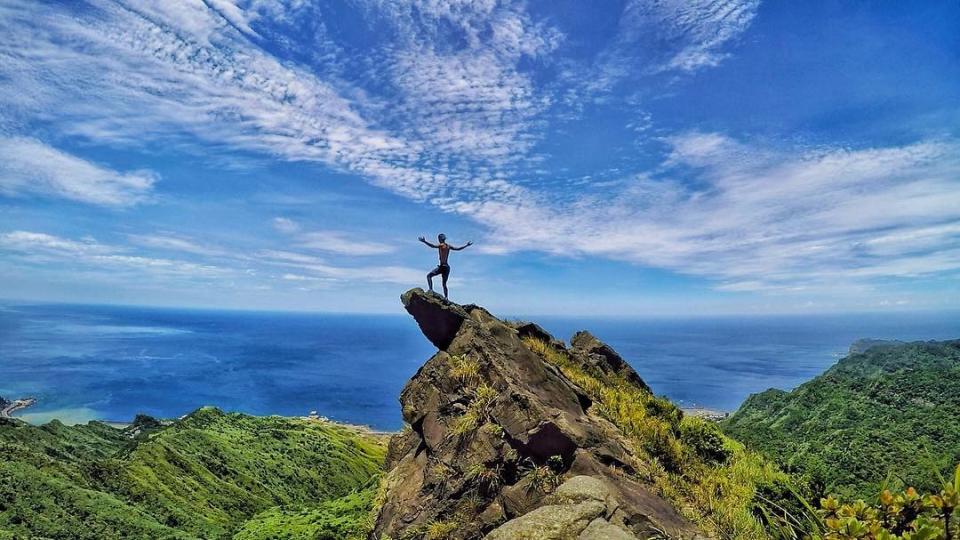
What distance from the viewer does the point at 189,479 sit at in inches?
3054

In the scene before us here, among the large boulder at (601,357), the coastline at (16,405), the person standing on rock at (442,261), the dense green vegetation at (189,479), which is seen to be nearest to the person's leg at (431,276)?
the person standing on rock at (442,261)

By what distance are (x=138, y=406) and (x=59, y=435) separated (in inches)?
3864

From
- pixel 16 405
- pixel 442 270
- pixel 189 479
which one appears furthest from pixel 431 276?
pixel 16 405

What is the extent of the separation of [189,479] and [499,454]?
83255 mm

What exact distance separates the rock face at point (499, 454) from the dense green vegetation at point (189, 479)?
17016 millimetres

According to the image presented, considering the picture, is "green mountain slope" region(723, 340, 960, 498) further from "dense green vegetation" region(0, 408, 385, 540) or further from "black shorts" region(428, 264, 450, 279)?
"dense green vegetation" region(0, 408, 385, 540)

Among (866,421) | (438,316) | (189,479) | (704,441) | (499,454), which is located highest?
(438,316)

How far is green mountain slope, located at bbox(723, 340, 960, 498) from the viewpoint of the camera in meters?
44.4

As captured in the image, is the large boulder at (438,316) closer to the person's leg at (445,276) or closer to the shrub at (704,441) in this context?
the person's leg at (445,276)

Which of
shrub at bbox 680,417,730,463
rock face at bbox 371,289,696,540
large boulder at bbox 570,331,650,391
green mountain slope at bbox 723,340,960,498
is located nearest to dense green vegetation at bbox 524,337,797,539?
shrub at bbox 680,417,730,463

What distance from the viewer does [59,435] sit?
295 ft

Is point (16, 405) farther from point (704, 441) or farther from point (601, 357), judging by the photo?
point (704, 441)

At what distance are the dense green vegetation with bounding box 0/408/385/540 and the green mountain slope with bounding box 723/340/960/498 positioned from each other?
43.4 metres

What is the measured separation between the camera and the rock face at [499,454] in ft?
31.9
